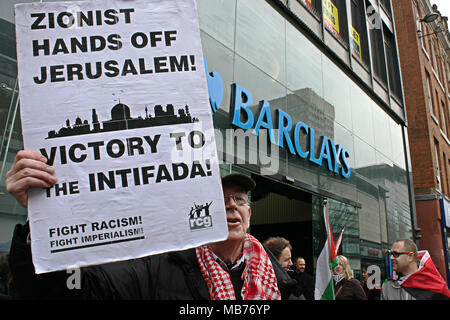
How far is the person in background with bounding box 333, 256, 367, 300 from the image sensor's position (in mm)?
4293

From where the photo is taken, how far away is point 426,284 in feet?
10.2

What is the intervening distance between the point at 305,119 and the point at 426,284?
564cm

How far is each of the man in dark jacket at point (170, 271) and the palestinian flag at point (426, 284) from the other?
1615 mm

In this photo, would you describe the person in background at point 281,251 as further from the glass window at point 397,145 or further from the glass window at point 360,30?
the glass window at point 397,145

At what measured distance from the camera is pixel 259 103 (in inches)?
276

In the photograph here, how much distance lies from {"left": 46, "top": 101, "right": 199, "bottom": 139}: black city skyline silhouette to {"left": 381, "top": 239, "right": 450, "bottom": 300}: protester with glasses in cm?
246

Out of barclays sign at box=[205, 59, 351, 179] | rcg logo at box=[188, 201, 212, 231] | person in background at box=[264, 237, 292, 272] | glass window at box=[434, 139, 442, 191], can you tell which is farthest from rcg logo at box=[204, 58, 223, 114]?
glass window at box=[434, 139, 442, 191]

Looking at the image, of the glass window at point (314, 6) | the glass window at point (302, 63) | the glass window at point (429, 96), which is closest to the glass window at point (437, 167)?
the glass window at point (429, 96)

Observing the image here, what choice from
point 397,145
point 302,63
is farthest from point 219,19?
point 397,145

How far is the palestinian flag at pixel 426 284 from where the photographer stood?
9.75ft

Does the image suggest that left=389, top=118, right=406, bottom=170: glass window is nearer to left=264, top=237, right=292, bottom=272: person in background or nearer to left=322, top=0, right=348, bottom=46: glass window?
left=322, top=0, right=348, bottom=46: glass window

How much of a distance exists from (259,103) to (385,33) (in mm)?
10504
